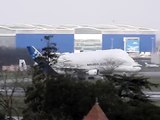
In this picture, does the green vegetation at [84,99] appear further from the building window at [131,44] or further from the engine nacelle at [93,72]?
the building window at [131,44]

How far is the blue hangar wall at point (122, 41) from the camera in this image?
12294 centimetres

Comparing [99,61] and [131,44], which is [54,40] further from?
[99,61]

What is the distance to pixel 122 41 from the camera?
413ft

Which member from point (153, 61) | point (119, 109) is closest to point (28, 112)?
point (119, 109)

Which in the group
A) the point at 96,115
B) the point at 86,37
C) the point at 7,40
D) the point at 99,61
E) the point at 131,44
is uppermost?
the point at 86,37

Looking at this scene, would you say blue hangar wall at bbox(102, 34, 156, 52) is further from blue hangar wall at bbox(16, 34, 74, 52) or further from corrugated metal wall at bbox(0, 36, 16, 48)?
corrugated metal wall at bbox(0, 36, 16, 48)

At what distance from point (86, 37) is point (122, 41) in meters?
9.60

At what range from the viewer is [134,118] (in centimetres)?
2491

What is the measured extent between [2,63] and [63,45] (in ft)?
128

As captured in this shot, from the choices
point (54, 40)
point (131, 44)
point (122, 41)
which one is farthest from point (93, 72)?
point (122, 41)

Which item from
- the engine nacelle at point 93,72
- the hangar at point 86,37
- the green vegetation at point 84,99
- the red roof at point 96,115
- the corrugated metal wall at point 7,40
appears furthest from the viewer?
the hangar at point 86,37

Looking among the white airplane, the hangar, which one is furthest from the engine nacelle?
the hangar

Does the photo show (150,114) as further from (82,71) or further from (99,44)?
(99,44)

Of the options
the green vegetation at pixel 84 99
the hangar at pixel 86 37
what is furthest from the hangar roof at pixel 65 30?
the green vegetation at pixel 84 99
